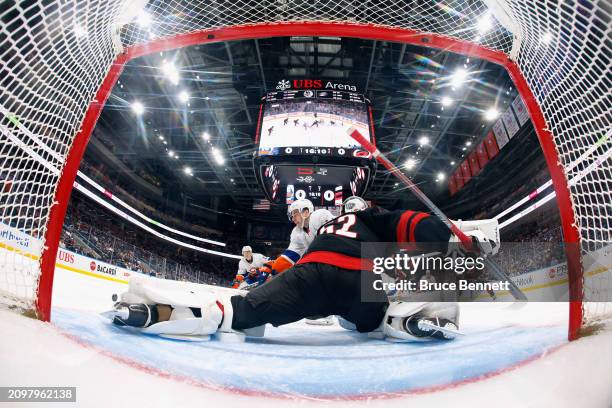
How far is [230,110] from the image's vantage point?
8.38 metres

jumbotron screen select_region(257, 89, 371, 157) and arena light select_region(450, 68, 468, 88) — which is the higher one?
arena light select_region(450, 68, 468, 88)

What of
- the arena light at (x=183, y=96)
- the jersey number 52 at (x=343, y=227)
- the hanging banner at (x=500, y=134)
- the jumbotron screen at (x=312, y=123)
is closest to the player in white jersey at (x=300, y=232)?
the jersey number 52 at (x=343, y=227)

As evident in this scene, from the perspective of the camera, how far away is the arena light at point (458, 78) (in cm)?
650

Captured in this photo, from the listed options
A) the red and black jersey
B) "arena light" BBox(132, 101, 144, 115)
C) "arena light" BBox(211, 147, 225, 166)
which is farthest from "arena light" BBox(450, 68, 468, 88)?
"arena light" BBox(132, 101, 144, 115)

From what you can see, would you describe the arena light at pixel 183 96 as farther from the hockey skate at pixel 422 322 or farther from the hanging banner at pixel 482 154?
the hockey skate at pixel 422 322

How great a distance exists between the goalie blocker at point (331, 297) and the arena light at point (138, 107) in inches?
305

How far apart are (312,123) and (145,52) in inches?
137

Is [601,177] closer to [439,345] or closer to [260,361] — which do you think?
[439,345]

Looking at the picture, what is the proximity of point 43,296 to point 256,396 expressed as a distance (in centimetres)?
74

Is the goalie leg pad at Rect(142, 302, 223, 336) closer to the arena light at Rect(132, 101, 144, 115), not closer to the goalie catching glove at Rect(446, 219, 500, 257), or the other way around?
the goalie catching glove at Rect(446, 219, 500, 257)

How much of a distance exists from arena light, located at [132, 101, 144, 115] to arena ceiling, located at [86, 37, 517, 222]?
2.8 inches

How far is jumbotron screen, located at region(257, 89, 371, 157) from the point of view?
4.52 meters

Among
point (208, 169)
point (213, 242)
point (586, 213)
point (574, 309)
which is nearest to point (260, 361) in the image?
point (574, 309)

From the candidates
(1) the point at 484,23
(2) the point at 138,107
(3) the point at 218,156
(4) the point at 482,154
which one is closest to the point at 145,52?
(1) the point at 484,23
